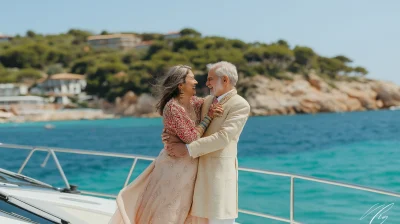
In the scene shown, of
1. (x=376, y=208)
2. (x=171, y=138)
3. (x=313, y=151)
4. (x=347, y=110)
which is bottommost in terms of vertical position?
(x=347, y=110)

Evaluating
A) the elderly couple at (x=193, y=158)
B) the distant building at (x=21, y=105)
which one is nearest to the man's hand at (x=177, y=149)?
the elderly couple at (x=193, y=158)

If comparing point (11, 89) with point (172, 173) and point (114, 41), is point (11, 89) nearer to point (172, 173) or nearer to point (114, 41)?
point (114, 41)

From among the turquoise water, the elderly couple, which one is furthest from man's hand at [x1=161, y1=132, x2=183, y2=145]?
the turquoise water

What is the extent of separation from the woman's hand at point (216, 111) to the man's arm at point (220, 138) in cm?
4

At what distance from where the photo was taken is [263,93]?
7775cm

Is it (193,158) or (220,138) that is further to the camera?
(193,158)

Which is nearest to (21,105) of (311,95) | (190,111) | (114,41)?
(114,41)

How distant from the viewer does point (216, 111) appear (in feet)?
8.82

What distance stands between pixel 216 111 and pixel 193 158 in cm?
26

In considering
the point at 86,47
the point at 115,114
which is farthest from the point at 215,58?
the point at 86,47

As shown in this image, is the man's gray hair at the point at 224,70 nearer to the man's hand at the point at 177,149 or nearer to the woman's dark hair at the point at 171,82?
the woman's dark hair at the point at 171,82

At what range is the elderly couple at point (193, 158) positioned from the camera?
2.67 meters

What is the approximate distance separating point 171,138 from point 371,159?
28.4 metres

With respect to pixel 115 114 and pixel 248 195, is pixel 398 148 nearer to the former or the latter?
pixel 248 195
